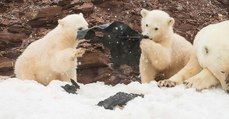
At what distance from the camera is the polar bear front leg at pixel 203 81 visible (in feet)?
25.6

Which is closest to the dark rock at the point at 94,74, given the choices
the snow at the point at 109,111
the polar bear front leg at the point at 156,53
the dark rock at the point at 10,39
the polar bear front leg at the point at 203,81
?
the dark rock at the point at 10,39

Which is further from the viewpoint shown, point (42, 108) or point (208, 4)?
point (208, 4)

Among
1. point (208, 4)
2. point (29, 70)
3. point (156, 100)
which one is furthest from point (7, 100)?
point (208, 4)

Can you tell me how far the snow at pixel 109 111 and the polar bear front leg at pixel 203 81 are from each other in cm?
14

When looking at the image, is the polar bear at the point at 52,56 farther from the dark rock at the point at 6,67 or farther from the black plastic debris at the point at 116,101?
the dark rock at the point at 6,67

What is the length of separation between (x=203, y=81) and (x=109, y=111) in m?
2.26

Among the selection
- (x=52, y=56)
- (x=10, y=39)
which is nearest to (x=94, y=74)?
(x=10, y=39)

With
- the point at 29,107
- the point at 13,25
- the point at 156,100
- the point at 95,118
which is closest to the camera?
the point at 95,118

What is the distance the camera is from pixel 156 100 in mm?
6871

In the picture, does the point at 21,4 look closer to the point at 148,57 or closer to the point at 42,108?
the point at 148,57

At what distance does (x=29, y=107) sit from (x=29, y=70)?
9.75 ft

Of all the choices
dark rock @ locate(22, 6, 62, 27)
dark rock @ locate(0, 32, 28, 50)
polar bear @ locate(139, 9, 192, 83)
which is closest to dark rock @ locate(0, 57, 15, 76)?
dark rock @ locate(0, 32, 28, 50)

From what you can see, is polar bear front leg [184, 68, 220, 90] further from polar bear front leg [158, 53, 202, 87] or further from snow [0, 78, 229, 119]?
polar bear front leg [158, 53, 202, 87]

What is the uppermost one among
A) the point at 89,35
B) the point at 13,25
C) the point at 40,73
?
the point at 89,35
